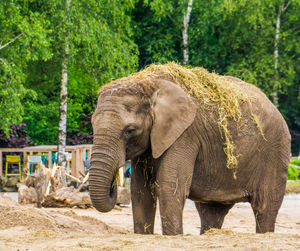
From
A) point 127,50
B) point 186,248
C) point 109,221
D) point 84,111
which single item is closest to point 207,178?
point 186,248

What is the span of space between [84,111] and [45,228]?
23396 millimetres

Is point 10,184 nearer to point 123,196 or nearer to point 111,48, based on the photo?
point 111,48

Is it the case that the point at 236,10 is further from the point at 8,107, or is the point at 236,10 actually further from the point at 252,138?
the point at 252,138

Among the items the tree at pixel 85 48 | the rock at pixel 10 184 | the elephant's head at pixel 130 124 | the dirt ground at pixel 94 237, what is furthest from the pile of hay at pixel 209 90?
the rock at pixel 10 184

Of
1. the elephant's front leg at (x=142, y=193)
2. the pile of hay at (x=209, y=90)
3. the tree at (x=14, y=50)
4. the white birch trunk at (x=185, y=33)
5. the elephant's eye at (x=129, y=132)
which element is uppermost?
the white birch trunk at (x=185, y=33)

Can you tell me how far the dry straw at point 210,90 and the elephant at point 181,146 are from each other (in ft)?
0.05

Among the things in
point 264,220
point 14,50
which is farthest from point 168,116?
point 14,50

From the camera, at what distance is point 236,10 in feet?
114

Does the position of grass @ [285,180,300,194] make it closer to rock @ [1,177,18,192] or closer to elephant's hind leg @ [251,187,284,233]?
rock @ [1,177,18,192]

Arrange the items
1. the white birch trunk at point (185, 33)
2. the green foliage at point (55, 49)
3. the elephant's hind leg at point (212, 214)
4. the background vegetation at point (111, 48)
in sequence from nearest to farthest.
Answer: the elephant's hind leg at point (212, 214), the green foliage at point (55, 49), the background vegetation at point (111, 48), the white birch trunk at point (185, 33)

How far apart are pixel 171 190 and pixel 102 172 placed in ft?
2.94

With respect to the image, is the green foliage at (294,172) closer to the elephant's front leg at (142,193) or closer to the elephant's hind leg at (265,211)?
the elephant's hind leg at (265,211)

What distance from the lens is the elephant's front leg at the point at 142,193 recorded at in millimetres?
8375

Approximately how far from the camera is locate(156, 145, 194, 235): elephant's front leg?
795 cm
